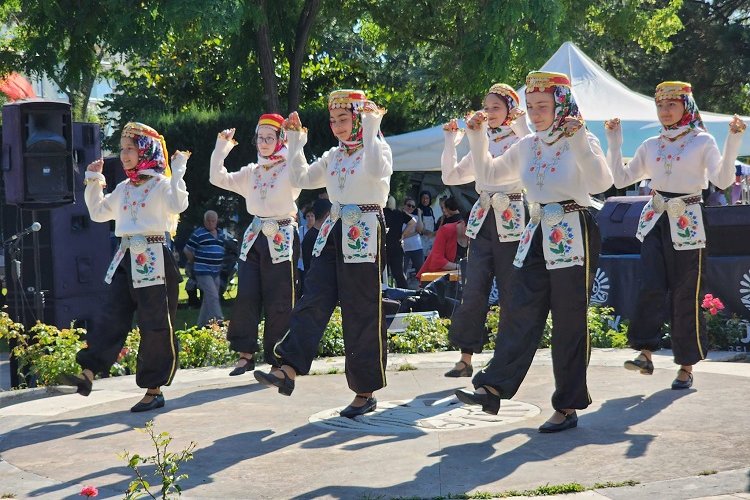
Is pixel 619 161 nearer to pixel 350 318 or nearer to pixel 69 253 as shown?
pixel 350 318

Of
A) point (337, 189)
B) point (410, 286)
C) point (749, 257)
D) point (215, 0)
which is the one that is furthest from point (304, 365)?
point (410, 286)

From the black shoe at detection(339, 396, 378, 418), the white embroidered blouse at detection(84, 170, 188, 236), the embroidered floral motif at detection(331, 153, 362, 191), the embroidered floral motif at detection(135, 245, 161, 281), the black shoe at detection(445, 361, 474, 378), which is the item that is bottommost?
the black shoe at detection(339, 396, 378, 418)

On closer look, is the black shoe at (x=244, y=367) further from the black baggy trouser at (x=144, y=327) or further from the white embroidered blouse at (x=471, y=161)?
the white embroidered blouse at (x=471, y=161)

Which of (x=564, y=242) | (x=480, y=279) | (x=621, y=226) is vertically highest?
(x=621, y=226)

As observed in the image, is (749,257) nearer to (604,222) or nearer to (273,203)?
(604,222)

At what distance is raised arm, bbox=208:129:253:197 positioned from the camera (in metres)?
8.74

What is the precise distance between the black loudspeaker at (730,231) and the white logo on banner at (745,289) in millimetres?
316

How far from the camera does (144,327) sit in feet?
25.2

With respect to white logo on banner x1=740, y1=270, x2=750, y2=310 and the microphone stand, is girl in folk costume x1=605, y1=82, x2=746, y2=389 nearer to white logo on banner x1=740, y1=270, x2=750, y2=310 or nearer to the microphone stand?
white logo on banner x1=740, y1=270, x2=750, y2=310

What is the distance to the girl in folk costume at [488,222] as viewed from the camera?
26.3 feet

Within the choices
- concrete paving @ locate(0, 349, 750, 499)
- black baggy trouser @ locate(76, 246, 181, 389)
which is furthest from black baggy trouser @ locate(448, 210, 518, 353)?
black baggy trouser @ locate(76, 246, 181, 389)

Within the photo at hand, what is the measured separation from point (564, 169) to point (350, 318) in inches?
64.9

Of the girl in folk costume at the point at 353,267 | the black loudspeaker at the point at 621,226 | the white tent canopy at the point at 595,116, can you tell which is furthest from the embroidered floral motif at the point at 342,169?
the white tent canopy at the point at 595,116

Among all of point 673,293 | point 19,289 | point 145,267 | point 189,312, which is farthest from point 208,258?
point 673,293
